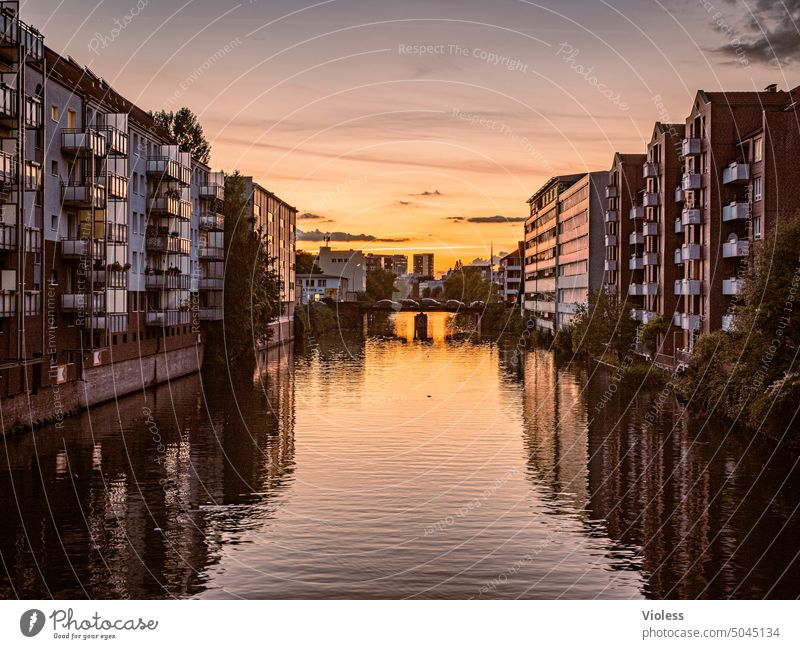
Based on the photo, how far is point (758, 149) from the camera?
6756 centimetres

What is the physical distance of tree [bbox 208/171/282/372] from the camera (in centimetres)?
8675

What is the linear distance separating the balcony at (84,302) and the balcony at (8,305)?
7860 mm

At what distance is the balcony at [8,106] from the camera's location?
43719mm

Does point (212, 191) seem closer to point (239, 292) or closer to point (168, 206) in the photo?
point (239, 292)

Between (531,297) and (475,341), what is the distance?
133 ft

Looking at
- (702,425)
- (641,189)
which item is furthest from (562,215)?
(702,425)

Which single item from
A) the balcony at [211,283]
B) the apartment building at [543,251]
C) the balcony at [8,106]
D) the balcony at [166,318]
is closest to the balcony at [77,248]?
the balcony at [8,106]

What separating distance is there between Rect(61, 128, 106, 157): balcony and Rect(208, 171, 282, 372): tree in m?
32.1

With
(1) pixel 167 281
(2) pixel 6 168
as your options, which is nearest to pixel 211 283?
(1) pixel 167 281

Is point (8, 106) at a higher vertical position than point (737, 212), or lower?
higher

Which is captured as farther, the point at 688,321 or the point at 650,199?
the point at 650,199

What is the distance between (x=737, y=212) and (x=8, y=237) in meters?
47.5

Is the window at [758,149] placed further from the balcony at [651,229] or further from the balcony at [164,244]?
the balcony at [164,244]

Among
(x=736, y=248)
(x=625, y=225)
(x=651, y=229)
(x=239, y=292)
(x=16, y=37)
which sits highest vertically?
(x=16, y=37)
